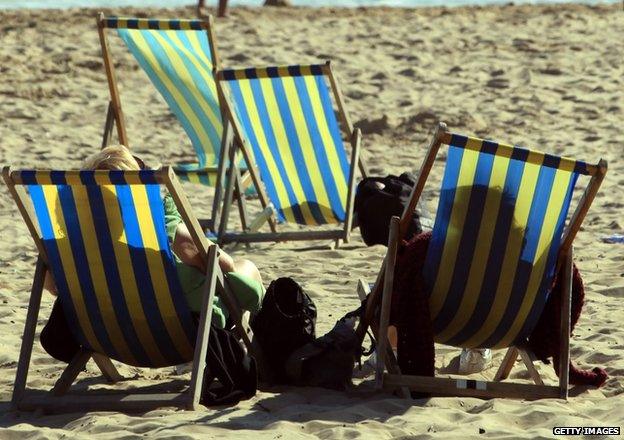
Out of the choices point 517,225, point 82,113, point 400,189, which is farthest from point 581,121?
point 517,225

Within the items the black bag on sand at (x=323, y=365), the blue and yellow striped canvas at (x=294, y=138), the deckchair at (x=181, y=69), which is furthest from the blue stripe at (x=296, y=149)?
the black bag on sand at (x=323, y=365)

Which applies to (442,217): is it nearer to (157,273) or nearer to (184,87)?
(157,273)

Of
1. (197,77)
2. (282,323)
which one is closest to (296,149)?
(197,77)

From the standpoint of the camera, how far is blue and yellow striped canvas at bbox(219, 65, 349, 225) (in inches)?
249

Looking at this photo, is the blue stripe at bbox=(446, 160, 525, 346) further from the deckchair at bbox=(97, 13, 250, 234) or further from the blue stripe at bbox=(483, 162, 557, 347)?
the deckchair at bbox=(97, 13, 250, 234)

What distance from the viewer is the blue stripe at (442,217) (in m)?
3.94

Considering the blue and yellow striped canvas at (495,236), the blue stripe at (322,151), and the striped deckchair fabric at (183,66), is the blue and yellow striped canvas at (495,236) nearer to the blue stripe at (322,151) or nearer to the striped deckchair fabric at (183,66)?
the blue stripe at (322,151)

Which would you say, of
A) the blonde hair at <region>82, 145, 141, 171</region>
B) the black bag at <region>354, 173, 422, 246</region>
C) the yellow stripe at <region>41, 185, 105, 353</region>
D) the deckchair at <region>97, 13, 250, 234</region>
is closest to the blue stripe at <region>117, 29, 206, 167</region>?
the deckchair at <region>97, 13, 250, 234</region>

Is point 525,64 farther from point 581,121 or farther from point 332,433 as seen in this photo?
point 332,433

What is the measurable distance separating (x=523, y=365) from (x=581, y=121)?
503 cm

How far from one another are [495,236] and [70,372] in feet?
4.02

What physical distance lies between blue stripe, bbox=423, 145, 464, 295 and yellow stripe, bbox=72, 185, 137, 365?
848 mm

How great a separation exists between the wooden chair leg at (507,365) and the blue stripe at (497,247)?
0.82 ft

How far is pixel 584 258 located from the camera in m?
6.21
